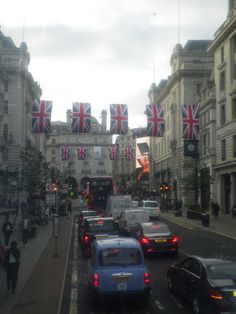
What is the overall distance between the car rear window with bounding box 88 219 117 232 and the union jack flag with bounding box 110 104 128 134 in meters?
12.9

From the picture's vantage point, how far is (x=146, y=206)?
52844 mm

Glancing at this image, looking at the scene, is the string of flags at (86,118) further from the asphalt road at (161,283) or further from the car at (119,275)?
the car at (119,275)

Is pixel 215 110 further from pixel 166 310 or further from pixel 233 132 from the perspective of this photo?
pixel 166 310

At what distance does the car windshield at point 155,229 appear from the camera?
24.1 m

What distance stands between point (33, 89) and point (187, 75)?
2684 cm

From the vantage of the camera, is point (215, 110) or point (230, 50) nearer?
point (230, 50)

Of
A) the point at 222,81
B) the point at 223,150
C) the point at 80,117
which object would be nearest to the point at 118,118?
the point at 80,117

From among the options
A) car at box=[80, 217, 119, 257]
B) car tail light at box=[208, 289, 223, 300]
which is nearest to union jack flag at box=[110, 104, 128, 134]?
car at box=[80, 217, 119, 257]

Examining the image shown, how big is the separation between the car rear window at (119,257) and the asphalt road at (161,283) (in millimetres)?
1099

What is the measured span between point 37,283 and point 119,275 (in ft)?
17.3

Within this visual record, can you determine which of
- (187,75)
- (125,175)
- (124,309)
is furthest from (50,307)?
(125,175)

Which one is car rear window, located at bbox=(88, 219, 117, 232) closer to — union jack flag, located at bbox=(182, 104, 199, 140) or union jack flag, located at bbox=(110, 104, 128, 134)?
union jack flag, located at bbox=(110, 104, 128, 134)

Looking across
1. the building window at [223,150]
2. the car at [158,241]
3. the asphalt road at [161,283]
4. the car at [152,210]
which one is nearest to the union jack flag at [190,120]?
the car at [152,210]

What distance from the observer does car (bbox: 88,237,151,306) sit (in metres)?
13.1
